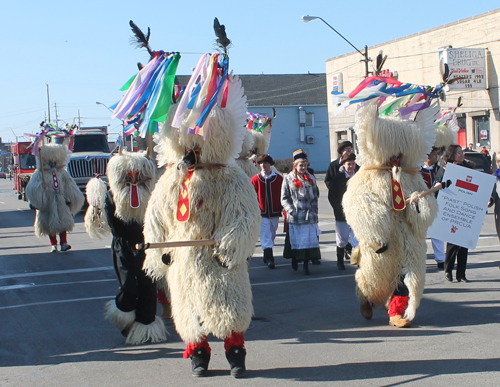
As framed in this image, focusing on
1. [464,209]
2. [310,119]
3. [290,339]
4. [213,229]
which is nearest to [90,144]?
[464,209]

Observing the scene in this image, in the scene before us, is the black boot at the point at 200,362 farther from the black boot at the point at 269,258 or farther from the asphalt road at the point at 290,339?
the black boot at the point at 269,258

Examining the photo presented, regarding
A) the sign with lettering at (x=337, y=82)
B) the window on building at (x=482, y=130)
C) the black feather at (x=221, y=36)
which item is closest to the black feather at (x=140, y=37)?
the black feather at (x=221, y=36)

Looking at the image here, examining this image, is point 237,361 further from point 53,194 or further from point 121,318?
point 53,194

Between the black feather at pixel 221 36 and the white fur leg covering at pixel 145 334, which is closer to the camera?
the black feather at pixel 221 36

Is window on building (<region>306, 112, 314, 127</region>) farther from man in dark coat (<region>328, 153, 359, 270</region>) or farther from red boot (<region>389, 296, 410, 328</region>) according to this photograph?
red boot (<region>389, 296, 410, 328</region>)

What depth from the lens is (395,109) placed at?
6195 mm

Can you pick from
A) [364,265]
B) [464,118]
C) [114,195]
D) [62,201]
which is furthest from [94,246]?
[464,118]

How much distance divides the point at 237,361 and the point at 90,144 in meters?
20.4

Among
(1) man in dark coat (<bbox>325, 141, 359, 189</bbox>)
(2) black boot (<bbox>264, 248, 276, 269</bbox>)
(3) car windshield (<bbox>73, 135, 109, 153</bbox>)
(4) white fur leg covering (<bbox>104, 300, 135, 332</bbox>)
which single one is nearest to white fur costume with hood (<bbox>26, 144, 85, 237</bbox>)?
(2) black boot (<bbox>264, 248, 276, 269</bbox>)

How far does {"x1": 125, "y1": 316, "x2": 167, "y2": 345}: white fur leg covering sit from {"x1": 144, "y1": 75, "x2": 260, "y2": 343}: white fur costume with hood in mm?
1034

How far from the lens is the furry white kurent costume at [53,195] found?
1150cm

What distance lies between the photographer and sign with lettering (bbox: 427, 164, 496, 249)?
24.7ft

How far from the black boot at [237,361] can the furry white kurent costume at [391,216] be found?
6.04ft

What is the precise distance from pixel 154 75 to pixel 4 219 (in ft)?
55.0
